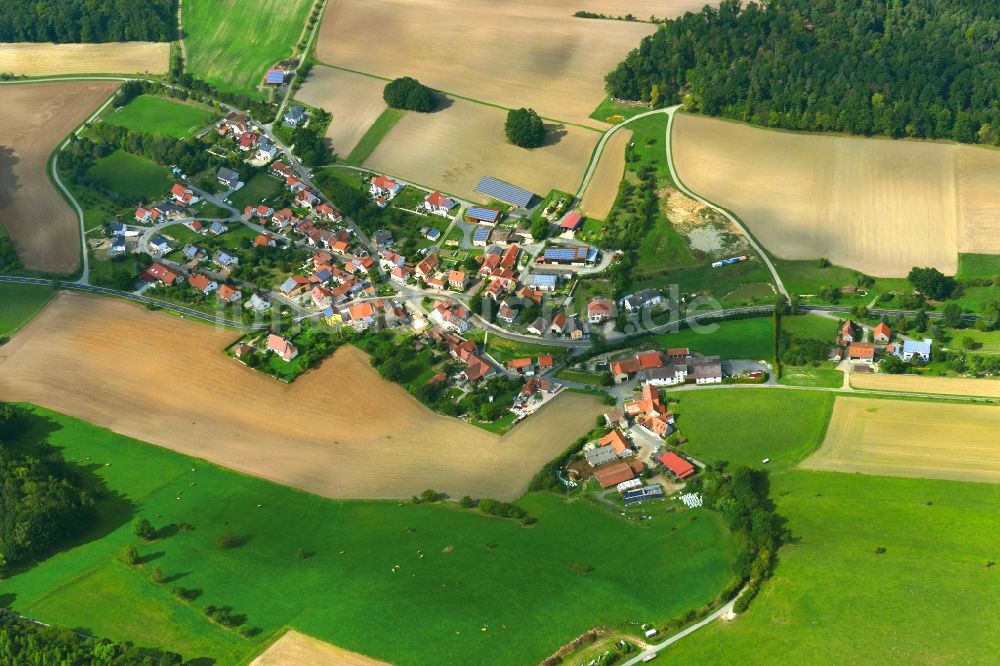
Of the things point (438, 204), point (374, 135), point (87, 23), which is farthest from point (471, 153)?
point (87, 23)

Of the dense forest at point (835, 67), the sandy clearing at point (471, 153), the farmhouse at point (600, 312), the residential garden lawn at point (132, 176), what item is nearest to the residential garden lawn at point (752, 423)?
the farmhouse at point (600, 312)

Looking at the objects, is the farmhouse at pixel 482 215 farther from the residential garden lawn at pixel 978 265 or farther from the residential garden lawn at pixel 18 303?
the residential garden lawn at pixel 978 265

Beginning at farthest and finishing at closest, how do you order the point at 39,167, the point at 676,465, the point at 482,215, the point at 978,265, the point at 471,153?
1. the point at 39,167
2. the point at 471,153
3. the point at 482,215
4. the point at 978,265
5. the point at 676,465

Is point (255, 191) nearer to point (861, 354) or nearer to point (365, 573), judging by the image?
point (365, 573)

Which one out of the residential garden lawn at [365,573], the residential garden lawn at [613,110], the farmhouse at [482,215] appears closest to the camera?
the residential garden lawn at [365,573]

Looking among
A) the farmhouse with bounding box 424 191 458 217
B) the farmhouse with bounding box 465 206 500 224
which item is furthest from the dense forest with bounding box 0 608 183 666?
the farmhouse with bounding box 424 191 458 217

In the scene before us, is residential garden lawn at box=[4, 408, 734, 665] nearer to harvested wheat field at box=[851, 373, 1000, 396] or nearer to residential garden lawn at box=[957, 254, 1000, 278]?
harvested wheat field at box=[851, 373, 1000, 396]
